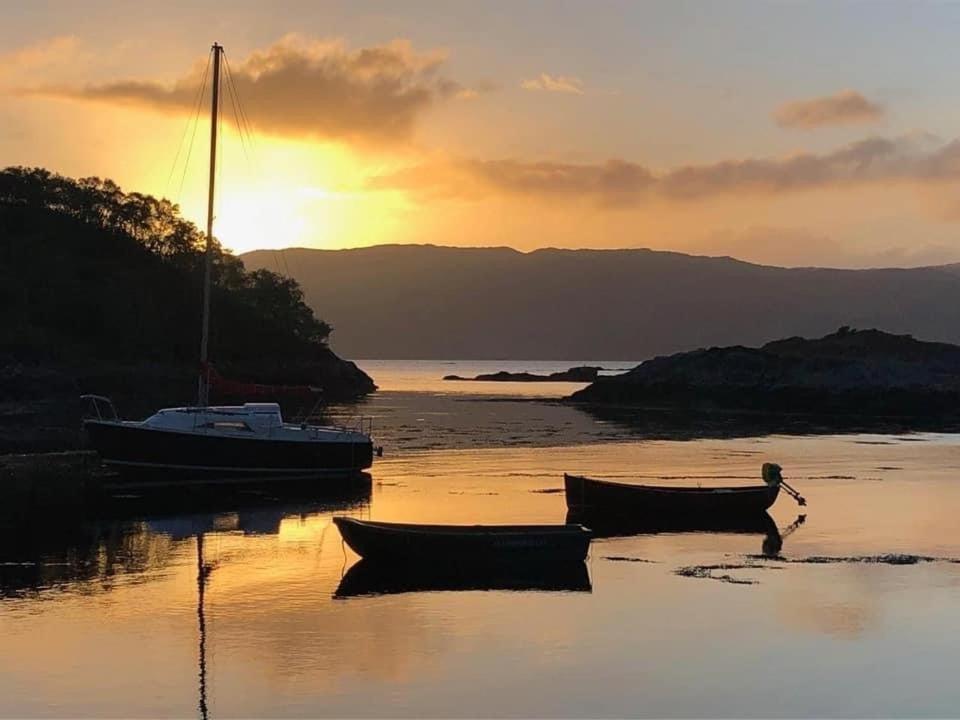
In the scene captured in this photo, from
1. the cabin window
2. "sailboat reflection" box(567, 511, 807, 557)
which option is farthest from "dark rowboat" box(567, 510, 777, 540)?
the cabin window

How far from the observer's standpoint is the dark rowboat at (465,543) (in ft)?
85.0

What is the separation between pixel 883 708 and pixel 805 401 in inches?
3656

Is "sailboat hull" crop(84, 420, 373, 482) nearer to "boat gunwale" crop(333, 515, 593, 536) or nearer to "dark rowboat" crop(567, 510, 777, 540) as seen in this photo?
"dark rowboat" crop(567, 510, 777, 540)

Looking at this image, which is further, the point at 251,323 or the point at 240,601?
the point at 251,323

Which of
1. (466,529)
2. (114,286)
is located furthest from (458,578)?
(114,286)

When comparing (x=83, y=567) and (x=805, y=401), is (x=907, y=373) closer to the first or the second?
(x=805, y=401)

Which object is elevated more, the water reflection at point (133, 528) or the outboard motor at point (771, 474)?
the outboard motor at point (771, 474)

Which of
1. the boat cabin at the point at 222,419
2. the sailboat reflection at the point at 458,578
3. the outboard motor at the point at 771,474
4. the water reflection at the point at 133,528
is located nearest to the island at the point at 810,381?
the outboard motor at the point at 771,474

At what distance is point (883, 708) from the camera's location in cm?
1673

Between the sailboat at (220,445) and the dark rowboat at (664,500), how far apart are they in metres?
12.5

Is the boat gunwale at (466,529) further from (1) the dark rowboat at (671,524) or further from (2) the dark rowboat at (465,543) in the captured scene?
(1) the dark rowboat at (671,524)

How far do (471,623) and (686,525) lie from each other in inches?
602

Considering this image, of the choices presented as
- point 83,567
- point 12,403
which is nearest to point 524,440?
point 12,403

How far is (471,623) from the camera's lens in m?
21.2
